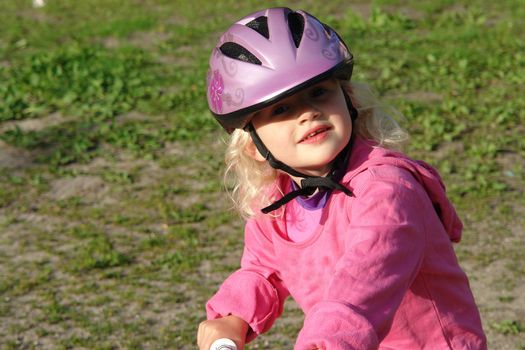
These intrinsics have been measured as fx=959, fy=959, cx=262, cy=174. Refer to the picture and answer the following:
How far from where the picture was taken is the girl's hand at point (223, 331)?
2.96m

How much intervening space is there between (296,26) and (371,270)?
3.28ft

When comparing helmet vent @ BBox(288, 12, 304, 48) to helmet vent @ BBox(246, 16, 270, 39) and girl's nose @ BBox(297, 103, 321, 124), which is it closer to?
helmet vent @ BBox(246, 16, 270, 39)

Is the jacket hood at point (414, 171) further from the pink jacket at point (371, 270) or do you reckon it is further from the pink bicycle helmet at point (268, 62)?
the pink bicycle helmet at point (268, 62)

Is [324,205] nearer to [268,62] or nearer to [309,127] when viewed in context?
[309,127]

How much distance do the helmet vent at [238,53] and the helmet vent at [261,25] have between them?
79mm

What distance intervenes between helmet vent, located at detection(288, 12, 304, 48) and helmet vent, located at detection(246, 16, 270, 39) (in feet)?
0.26

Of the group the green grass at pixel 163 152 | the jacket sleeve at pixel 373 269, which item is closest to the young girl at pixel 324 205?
the jacket sleeve at pixel 373 269

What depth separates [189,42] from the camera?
9.64m

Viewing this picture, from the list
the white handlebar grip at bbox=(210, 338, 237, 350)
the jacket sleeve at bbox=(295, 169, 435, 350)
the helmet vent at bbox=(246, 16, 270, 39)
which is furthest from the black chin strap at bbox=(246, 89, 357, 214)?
the white handlebar grip at bbox=(210, 338, 237, 350)

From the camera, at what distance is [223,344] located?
9.43ft

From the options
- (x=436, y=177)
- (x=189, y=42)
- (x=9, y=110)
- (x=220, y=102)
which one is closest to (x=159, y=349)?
(x=220, y=102)

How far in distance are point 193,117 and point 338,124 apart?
4904 mm

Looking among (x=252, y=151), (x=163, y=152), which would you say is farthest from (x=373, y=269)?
(x=163, y=152)

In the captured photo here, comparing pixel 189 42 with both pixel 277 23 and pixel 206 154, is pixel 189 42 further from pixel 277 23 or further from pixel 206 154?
pixel 277 23
